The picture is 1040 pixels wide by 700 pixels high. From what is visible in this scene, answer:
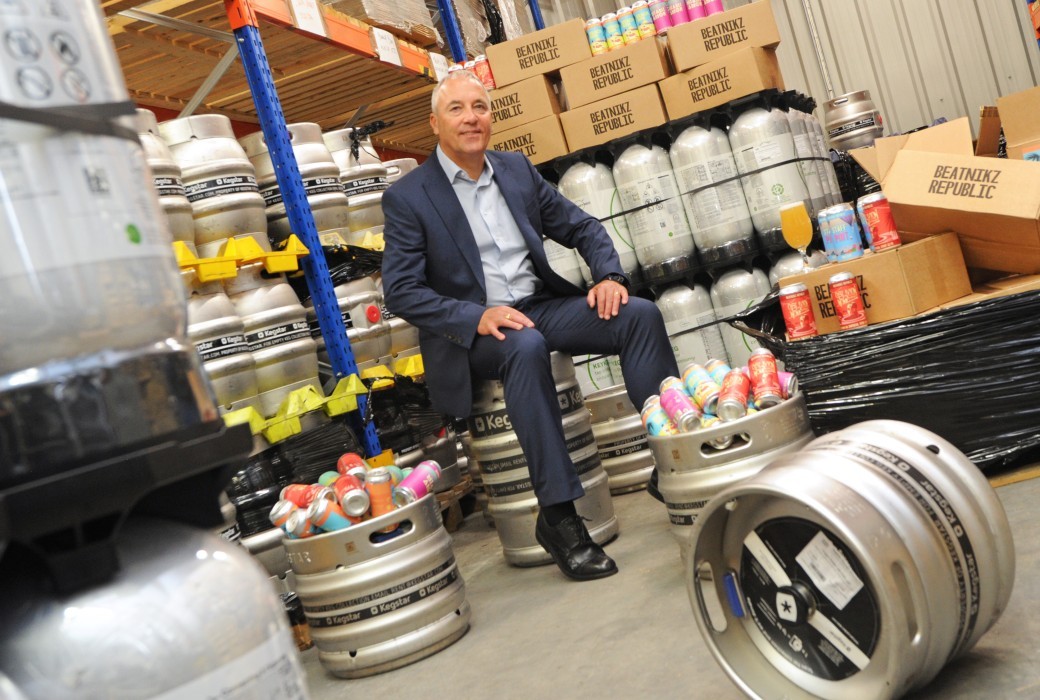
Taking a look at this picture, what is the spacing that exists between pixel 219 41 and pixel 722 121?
2064 mm

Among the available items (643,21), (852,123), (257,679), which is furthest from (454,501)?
(852,123)

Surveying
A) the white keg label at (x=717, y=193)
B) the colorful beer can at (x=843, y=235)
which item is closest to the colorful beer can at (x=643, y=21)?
the white keg label at (x=717, y=193)

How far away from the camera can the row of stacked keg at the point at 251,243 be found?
9.59 ft

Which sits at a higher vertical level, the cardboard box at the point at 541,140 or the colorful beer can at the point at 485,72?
the colorful beer can at the point at 485,72

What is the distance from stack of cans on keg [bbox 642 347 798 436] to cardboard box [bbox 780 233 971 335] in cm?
52

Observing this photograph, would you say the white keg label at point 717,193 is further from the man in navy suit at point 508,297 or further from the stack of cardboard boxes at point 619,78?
the man in navy suit at point 508,297

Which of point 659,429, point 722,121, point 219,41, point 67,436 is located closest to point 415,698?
point 659,429

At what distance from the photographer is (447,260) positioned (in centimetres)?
312

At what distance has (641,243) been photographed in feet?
14.6

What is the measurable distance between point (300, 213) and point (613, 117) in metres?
1.61

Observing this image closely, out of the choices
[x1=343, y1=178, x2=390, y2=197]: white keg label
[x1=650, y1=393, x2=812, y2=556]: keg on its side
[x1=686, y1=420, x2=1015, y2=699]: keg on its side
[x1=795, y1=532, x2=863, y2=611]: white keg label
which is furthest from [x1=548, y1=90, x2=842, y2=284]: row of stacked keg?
[x1=795, y1=532, x2=863, y2=611]: white keg label

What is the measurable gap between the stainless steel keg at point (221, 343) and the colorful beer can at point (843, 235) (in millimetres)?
1695

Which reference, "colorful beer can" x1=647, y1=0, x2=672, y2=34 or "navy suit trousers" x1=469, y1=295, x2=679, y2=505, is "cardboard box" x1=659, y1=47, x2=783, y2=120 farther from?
"navy suit trousers" x1=469, y1=295, x2=679, y2=505

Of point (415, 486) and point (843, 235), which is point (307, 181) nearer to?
point (415, 486)
